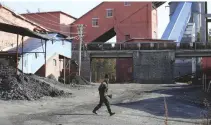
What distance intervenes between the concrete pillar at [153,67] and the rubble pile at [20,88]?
21146 mm

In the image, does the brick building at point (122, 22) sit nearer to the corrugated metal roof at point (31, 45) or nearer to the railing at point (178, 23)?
the railing at point (178, 23)

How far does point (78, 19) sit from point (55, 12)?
173 inches

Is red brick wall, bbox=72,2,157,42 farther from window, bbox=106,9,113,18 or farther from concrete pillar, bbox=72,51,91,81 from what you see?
concrete pillar, bbox=72,51,91,81

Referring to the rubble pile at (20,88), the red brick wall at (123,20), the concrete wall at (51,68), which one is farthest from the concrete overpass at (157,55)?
the rubble pile at (20,88)

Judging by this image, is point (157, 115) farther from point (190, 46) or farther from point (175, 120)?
point (190, 46)

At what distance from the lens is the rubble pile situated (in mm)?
18828

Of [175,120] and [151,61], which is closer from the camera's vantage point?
[175,120]

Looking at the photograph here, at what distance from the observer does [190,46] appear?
140 ft

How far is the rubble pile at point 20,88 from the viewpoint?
1883cm

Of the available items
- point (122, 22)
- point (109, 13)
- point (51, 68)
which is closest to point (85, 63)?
point (51, 68)

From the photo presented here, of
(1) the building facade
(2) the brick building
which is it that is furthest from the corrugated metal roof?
(2) the brick building

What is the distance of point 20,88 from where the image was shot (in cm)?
1956

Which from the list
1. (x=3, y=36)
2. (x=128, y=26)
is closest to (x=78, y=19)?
(x=128, y=26)

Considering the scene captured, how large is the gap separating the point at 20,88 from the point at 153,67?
83.0ft
